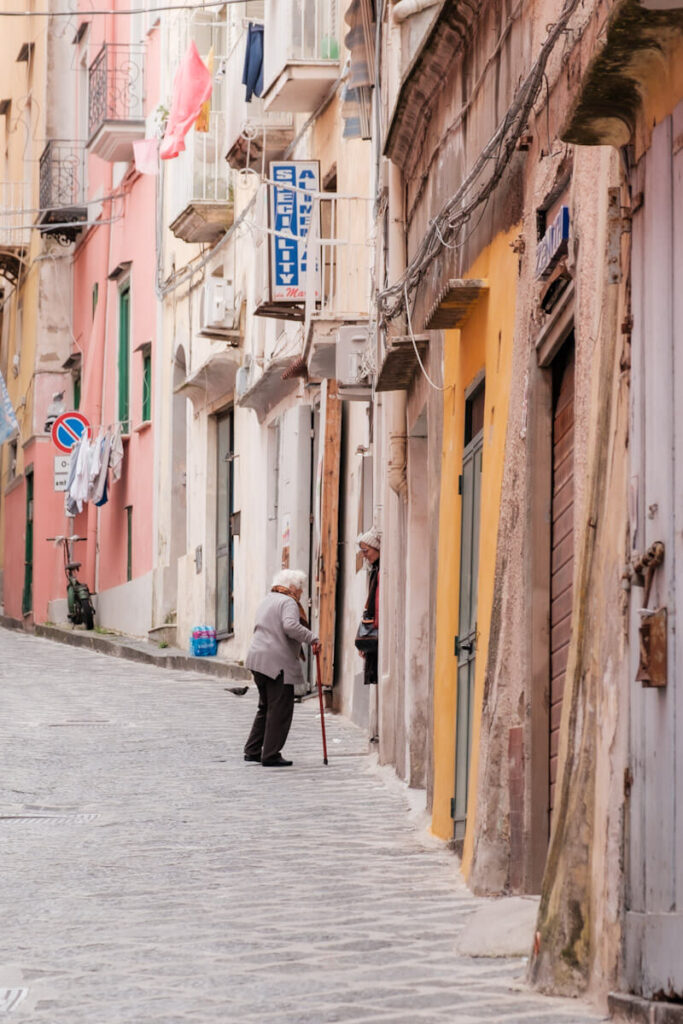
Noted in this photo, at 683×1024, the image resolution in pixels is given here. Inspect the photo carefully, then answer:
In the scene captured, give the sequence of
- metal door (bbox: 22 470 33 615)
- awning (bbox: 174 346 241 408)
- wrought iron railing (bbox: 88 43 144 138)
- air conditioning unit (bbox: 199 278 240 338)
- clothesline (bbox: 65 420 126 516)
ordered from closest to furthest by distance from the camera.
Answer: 1. air conditioning unit (bbox: 199 278 240 338)
2. awning (bbox: 174 346 241 408)
3. wrought iron railing (bbox: 88 43 144 138)
4. clothesline (bbox: 65 420 126 516)
5. metal door (bbox: 22 470 33 615)

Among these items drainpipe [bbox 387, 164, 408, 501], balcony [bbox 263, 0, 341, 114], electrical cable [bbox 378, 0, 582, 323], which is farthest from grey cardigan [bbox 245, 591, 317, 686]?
balcony [bbox 263, 0, 341, 114]

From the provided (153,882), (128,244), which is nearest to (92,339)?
(128,244)

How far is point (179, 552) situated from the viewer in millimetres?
27531

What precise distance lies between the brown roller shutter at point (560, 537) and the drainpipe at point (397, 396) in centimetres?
603

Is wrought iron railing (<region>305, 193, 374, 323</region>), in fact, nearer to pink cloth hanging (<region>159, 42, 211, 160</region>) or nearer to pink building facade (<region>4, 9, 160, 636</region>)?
pink cloth hanging (<region>159, 42, 211, 160</region>)

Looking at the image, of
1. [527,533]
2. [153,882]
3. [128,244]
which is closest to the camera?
[527,533]

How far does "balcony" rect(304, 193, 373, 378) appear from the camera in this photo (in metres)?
17.8

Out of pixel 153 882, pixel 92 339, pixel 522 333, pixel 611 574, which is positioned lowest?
pixel 153 882

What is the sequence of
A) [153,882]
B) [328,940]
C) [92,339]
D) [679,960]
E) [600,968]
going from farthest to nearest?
[92,339], [153,882], [328,940], [600,968], [679,960]

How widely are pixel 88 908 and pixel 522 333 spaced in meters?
3.15

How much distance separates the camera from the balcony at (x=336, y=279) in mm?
17844

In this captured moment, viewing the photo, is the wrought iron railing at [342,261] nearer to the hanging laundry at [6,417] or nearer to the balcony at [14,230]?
the hanging laundry at [6,417]

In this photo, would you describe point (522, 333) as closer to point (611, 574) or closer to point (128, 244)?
point (611, 574)

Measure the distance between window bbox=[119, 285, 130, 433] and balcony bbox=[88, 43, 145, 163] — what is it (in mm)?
2174
